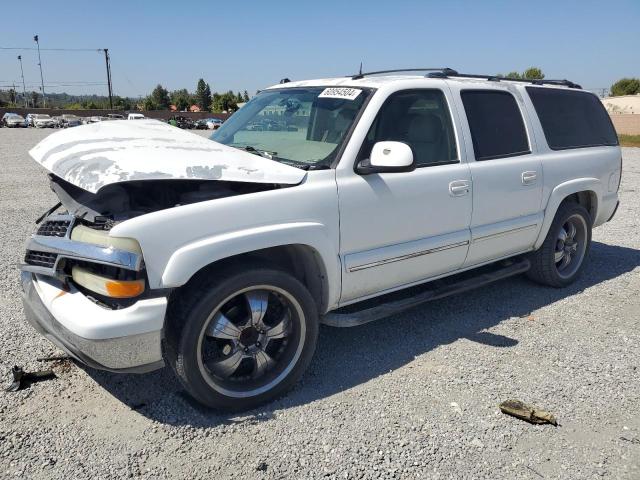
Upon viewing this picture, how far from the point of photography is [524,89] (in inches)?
189

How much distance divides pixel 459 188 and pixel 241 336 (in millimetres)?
1966

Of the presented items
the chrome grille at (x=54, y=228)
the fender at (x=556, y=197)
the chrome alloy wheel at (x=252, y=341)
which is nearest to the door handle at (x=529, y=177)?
the fender at (x=556, y=197)

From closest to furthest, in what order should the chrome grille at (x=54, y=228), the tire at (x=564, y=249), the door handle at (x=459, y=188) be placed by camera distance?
1. the chrome grille at (x=54, y=228)
2. the door handle at (x=459, y=188)
3. the tire at (x=564, y=249)

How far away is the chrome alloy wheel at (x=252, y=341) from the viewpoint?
9.95 ft

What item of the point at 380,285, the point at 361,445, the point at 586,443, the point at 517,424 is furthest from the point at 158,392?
the point at 586,443

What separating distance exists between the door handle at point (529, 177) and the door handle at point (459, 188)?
2.52ft

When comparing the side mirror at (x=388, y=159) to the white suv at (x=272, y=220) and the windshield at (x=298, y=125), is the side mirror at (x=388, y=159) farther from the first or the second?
the windshield at (x=298, y=125)

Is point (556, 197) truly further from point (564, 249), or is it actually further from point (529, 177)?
point (564, 249)

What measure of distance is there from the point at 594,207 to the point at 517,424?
328 cm

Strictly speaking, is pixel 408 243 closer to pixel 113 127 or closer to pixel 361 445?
pixel 361 445

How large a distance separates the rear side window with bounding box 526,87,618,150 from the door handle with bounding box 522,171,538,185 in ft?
1.57

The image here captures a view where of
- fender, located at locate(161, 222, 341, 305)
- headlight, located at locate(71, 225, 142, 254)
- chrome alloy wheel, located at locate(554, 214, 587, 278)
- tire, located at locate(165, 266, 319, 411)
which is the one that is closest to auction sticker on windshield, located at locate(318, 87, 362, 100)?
fender, located at locate(161, 222, 341, 305)

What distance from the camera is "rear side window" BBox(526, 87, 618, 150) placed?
489cm

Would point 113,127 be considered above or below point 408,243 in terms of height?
above
